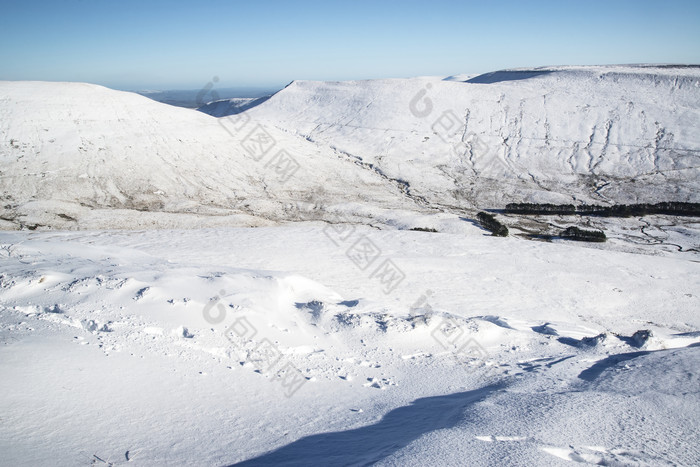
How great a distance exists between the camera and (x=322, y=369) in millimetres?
7188

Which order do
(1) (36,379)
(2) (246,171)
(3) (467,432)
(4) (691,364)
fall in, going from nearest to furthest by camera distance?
(3) (467,432) < (1) (36,379) < (4) (691,364) < (2) (246,171)

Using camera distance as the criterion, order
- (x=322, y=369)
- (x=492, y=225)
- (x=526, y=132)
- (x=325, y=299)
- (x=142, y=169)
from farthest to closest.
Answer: (x=526, y=132) → (x=142, y=169) → (x=492, y=225) → (x=325, y=299) → (x=322, y=369)

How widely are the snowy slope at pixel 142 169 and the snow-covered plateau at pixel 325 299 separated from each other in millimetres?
175

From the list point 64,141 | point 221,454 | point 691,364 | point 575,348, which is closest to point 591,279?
point 575,348

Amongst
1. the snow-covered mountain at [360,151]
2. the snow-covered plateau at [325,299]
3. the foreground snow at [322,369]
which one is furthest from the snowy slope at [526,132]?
the foreground snow at [322,369]

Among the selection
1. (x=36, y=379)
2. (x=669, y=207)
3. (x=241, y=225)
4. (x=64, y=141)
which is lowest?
(x=669, y=207)

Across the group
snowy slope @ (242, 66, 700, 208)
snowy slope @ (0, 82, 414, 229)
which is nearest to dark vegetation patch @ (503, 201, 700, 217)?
snowy slope @ (242, 66, 700, 208)

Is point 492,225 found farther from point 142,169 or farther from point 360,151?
point 142,169

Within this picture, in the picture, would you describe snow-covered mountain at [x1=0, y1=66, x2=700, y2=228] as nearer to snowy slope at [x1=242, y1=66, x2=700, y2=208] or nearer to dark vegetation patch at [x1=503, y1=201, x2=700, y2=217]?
snowy slope at [x1=242, y1=66, x2=700, y2=208]

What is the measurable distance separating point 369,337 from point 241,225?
1291cm

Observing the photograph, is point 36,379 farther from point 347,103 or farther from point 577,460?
point 347,103

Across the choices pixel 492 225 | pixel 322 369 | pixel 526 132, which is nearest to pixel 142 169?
pixel 492 225

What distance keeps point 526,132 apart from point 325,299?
31550mm

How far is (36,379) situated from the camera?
5379mm
